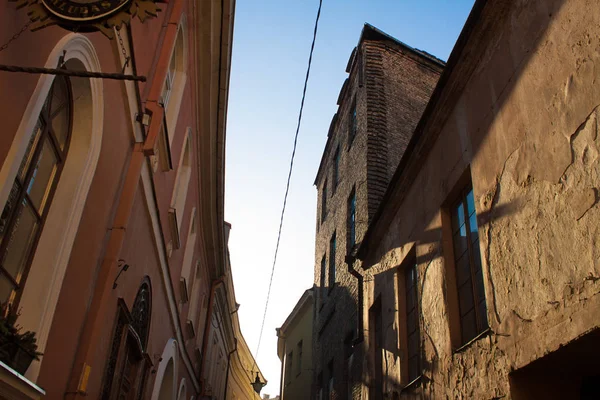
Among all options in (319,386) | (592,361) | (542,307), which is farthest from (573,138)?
(319,386)

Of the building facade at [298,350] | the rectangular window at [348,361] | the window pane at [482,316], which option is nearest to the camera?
the window pane at [482,316]

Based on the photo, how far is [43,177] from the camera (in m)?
3.97

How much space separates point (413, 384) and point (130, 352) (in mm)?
3852

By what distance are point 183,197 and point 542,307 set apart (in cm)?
675

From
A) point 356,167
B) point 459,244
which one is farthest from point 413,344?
point 356,167

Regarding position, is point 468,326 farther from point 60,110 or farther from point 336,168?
point 336,168

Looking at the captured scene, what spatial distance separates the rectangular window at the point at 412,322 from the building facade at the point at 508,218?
0.03 metres

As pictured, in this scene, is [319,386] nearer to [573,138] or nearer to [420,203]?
[420,203]

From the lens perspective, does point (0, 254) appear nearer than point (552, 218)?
Yes

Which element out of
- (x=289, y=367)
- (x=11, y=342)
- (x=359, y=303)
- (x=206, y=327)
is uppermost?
(x=289, y=367)

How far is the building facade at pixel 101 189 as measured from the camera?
336 centimetres

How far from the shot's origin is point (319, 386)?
13.7m

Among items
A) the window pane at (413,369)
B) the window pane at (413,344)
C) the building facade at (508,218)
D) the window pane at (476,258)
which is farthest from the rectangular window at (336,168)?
the window pane at (476,258)

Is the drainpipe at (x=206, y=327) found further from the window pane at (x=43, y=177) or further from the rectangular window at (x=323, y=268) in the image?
the window pane at (x=43, y=177)
